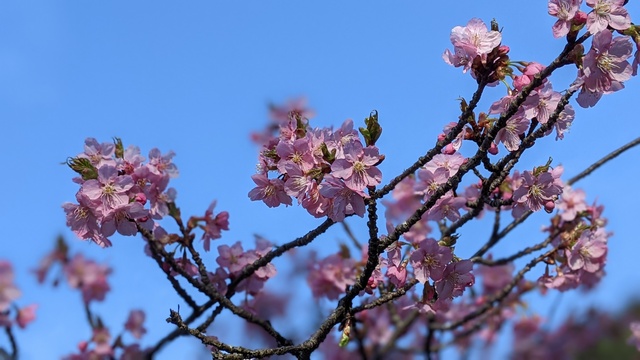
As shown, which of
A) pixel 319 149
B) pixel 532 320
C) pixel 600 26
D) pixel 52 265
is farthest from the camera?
pixel 532 320

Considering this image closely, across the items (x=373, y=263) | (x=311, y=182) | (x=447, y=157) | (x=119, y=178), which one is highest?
(x=119, y=178)

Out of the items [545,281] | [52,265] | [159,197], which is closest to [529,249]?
[545,281]

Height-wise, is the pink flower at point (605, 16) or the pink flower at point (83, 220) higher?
the pink flower at point (83, 220)

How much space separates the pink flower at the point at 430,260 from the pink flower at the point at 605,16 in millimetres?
932

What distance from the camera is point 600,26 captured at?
248 centimetres

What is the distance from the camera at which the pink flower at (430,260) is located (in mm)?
2742

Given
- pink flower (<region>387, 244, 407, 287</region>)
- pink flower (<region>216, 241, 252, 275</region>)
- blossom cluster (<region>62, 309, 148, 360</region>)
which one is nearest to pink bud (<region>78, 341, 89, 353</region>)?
blossom cluster (<region>62, 309, 148, 360</region>)

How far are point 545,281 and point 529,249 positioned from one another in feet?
0.74

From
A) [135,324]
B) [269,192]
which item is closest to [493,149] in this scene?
[269,192]

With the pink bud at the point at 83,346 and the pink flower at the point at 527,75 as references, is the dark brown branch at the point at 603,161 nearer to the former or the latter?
the pink flower at the point at 527,75

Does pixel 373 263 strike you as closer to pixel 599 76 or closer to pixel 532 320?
pixel 599 76

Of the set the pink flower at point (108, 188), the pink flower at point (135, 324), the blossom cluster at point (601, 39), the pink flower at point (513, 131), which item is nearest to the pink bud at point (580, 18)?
the blossom cluster at point (601, 39)

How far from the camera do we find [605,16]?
249 cm

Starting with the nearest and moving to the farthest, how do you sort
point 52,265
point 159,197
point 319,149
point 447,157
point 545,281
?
1. point 319,149
2. point 447,157
3. point 159,197
4. point 545,281
5. point 52,265
